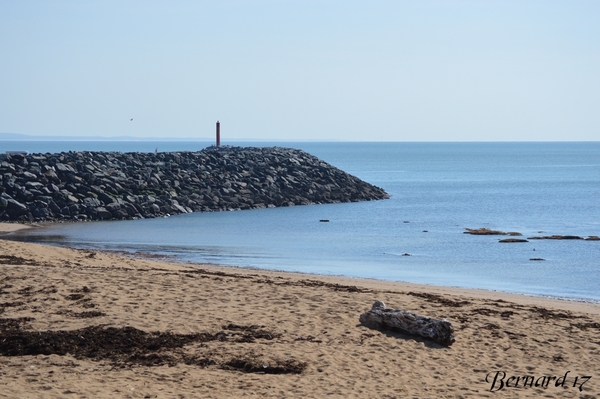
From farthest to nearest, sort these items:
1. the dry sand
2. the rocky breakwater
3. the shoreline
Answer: the rocky breakwater < the shoreline < the dry sand

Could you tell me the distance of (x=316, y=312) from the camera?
1372 cm

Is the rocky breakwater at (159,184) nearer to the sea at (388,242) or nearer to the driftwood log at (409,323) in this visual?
the sea at (388,242)

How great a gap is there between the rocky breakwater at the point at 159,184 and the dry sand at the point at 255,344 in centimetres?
2661

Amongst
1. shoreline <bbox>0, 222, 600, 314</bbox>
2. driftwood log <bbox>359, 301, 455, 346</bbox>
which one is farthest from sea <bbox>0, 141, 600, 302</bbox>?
driftwood log <bbox>359, 301, 455, 346</bbox>

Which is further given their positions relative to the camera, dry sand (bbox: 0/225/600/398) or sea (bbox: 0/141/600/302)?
sea (bbox: 0/141/600/302)

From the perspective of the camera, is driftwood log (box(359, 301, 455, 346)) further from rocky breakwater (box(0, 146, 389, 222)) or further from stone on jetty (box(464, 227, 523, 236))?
rocky breakwater (box(0, 146, 389, 222))

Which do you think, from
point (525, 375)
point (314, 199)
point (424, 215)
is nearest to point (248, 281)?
point (525, 375)

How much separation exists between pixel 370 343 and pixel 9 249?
14.0 meters

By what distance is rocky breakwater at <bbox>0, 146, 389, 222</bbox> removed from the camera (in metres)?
42.2

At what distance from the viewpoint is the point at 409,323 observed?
12312 mm

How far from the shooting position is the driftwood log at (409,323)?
471 inches

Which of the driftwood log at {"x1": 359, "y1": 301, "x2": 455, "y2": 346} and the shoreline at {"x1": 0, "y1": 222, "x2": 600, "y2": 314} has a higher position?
the driftwood log at {"x1": 359, "y1": 301, "x2": 455, "y2": 346}

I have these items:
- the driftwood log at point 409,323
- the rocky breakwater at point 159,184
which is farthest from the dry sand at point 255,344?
the rocky breakwater at point 159,184

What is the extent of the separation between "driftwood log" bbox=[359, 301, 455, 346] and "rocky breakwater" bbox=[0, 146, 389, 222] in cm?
3112
